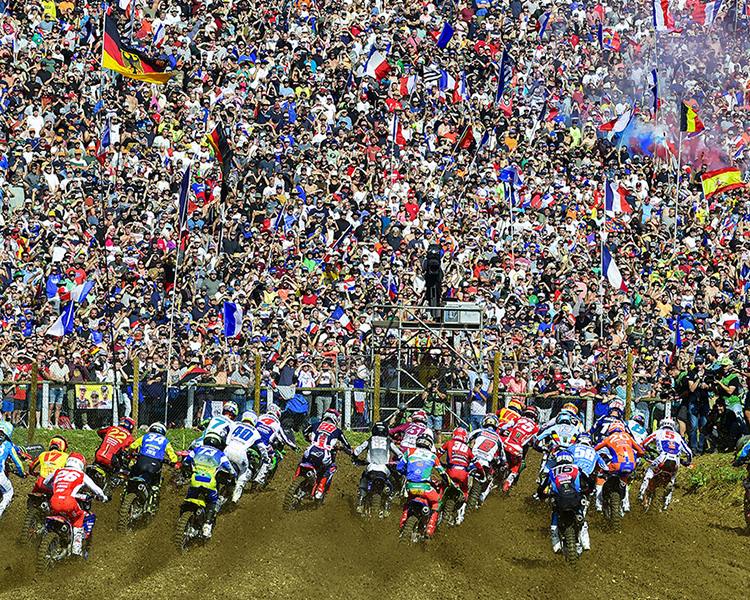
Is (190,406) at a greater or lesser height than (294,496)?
greater

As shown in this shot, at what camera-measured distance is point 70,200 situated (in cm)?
2655

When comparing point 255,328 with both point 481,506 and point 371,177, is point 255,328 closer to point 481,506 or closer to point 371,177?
point 371,177

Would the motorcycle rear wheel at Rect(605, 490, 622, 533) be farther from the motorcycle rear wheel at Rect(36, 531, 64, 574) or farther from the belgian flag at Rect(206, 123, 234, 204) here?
the belgian flag at Rect(206, 123, 234, 204)

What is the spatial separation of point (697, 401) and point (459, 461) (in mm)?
6596

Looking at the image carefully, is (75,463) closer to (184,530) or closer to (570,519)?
(184,530)

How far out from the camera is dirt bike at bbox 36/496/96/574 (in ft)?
51.3

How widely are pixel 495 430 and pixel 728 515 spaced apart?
165 inches

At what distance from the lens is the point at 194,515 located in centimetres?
1680

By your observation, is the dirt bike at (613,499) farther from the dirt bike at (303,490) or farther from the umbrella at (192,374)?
the umbrella at (192,374)

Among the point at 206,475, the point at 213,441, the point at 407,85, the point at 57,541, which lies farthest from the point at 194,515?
the point at 407,85

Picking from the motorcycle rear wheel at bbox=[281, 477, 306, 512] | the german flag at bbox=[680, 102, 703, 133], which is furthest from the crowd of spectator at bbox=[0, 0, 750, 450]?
the motorcycle rear wheel at bbox=[281, 477, 306, 512]

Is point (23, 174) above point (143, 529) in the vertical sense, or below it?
above

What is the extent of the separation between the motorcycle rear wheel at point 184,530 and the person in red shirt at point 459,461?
4.19 meters

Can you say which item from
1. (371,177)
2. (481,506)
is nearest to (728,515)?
(481,506)
